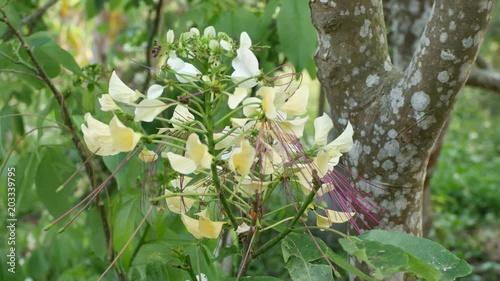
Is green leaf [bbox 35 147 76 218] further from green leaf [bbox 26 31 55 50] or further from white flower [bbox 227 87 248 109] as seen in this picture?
white flower [bbox 227 87 248 109]

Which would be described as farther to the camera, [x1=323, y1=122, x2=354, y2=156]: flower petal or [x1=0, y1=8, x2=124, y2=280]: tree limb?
[x1=0, y1=8, x2=124, y2=280]: tree limb

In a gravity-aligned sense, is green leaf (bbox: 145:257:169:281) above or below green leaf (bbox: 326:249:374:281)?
below

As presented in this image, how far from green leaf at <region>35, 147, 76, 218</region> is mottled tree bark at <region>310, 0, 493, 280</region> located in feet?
1.76

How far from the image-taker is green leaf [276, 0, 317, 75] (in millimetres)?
1298

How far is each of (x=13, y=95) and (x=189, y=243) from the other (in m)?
0.82

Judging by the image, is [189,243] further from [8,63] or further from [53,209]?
[8,63]

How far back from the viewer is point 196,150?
670 mm

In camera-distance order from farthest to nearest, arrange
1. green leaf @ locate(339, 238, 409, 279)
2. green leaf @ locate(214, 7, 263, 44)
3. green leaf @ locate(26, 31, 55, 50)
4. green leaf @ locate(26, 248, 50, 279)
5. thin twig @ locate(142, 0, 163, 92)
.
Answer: green leaf @ locate(26, 248, 50, 279)
thin twig @ locate(142, 0, 163, 92)
green leaf @ locate(214, 7, 263, 44)
green leaf @ locate(26, 31, 55, 50)
green leaf @ locate(339, 238, 409, 279)

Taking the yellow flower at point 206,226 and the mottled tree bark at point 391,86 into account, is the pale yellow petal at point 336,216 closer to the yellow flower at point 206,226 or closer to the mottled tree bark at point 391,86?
the yellow flower at point 206,226

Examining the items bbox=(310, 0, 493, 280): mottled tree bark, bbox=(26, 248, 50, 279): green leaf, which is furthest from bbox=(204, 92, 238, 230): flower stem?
bbox=(26, 248, 50, 279): green leaf

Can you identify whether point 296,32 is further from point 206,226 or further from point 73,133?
point 206,226

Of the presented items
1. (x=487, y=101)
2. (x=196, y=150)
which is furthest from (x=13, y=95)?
(x=487, y=101)

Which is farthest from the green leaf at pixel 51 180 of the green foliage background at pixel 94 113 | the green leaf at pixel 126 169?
the green leaf at pixel 126 169

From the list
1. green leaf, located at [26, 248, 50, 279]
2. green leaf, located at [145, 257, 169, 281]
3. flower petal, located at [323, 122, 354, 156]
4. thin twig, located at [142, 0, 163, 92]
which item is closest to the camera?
flower petal, located at [323, 122, 354, 156]
